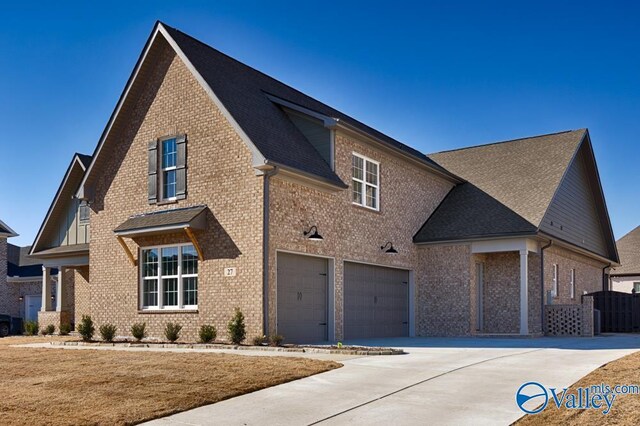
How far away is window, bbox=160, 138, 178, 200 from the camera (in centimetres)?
2083

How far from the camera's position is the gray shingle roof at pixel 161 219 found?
755 inches

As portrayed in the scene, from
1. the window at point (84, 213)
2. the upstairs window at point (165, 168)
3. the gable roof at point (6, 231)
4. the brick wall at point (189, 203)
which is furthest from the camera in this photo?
the gable roof at point (6, 231)

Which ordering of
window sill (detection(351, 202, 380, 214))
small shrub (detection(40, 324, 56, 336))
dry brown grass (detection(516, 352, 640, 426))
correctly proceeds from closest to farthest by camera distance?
dry brown grass (detection(516, 352, 640, 426)) → window sill (detection(351, 202, 380, 214)) → small shrub (detection(40, 324, 56, 336))

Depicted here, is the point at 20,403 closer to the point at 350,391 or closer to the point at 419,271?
the point at 350,391

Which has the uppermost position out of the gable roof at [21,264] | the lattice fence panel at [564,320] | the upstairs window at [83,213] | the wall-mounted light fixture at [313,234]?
the upstairs window at [83,213]

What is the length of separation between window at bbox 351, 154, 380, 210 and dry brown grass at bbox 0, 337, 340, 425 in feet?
31.3

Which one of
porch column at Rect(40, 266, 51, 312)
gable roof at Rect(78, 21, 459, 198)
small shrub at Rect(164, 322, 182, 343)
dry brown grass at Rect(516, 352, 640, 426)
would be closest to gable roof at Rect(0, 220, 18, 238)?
porch column at Rect(40, 266, 51, 312)

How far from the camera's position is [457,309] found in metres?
24.9

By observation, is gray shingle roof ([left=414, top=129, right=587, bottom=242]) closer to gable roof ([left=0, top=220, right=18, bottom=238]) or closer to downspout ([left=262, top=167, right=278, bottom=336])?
downspout ([left=262, top=167, right=278, bottom=336])

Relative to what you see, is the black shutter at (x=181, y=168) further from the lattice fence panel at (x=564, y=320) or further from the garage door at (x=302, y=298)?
the lattice fence panel at (x=564, y=320)

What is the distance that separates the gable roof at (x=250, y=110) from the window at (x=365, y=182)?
2.90 feet

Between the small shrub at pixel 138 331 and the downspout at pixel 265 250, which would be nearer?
the downspout at pixel 265 250


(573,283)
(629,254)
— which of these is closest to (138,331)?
(573,283)

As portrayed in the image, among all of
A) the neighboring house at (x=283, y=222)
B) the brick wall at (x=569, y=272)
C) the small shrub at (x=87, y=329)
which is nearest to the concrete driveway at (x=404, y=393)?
the neighboring house at (x=283, y=222)
